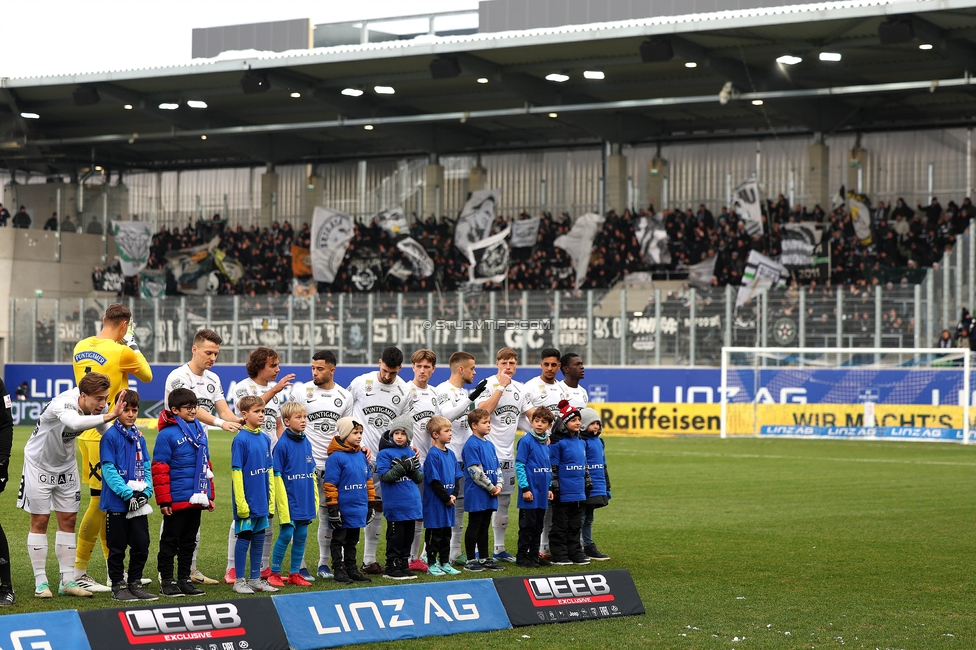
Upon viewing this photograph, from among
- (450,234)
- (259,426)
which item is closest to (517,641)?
(259,426)

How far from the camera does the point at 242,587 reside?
29.8 ft

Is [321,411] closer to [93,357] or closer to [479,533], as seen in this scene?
[479,533]

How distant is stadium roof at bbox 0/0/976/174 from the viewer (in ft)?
98.3

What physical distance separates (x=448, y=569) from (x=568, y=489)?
1.30m

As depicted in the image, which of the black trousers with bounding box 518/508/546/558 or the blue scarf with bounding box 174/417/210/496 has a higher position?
the blue scarf with bounding box 174/417/210/496

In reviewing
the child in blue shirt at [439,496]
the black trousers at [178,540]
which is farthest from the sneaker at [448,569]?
the black trousers at [178,540]

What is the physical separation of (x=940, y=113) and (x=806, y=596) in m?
31.5

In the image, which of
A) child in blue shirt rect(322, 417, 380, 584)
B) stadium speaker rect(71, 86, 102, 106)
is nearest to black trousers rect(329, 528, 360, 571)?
child in blue shirt rect(322, 417, 380, 584)

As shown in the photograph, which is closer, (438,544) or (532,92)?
(438,544)

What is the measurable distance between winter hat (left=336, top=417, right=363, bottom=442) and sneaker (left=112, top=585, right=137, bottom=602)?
1994mm

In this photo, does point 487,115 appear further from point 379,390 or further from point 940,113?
point 379,390

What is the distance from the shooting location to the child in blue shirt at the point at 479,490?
10.4 meters

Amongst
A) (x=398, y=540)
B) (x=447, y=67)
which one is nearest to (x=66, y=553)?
(x=398, y=540)

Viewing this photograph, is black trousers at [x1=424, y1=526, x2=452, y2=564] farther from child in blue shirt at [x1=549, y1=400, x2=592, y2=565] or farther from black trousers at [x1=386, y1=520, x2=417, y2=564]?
child in blue shirt at [x1=549, y1=400, x2=592, y2=565]
